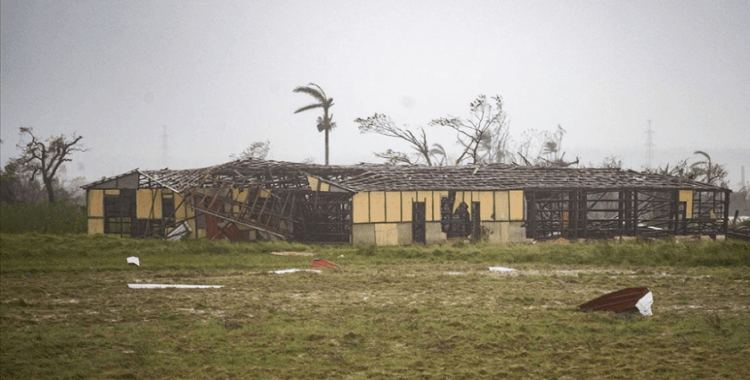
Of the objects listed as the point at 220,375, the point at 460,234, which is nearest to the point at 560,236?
the point at 460,234

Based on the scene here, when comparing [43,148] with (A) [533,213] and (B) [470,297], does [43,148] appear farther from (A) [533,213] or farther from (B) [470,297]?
(B) [470,297]

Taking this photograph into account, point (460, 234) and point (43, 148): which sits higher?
point (43, 148)

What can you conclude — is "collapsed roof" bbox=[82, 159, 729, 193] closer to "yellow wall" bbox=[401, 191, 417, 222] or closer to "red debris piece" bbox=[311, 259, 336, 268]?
"yellow wall" bbox=[401, 191, 417, 222]

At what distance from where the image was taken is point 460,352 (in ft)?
38.2

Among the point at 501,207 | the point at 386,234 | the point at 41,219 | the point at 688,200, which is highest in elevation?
the point at 688,200

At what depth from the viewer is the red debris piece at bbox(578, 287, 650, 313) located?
14.7m

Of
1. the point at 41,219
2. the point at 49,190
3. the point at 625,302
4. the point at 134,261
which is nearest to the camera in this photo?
the point at 625,302

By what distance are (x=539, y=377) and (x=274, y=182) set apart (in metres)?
25.5

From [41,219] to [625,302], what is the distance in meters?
32.3

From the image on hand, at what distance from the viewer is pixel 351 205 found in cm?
3206

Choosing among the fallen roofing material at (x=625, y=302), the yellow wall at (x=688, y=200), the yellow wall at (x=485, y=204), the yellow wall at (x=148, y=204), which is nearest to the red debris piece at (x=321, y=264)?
the fallen roofing material at (x=625, y=302)

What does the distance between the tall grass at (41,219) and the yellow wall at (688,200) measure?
29.8 meters

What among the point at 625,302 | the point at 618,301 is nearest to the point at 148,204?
the point at 618,301

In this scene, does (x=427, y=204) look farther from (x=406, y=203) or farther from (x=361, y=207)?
(x=361, y=207)
